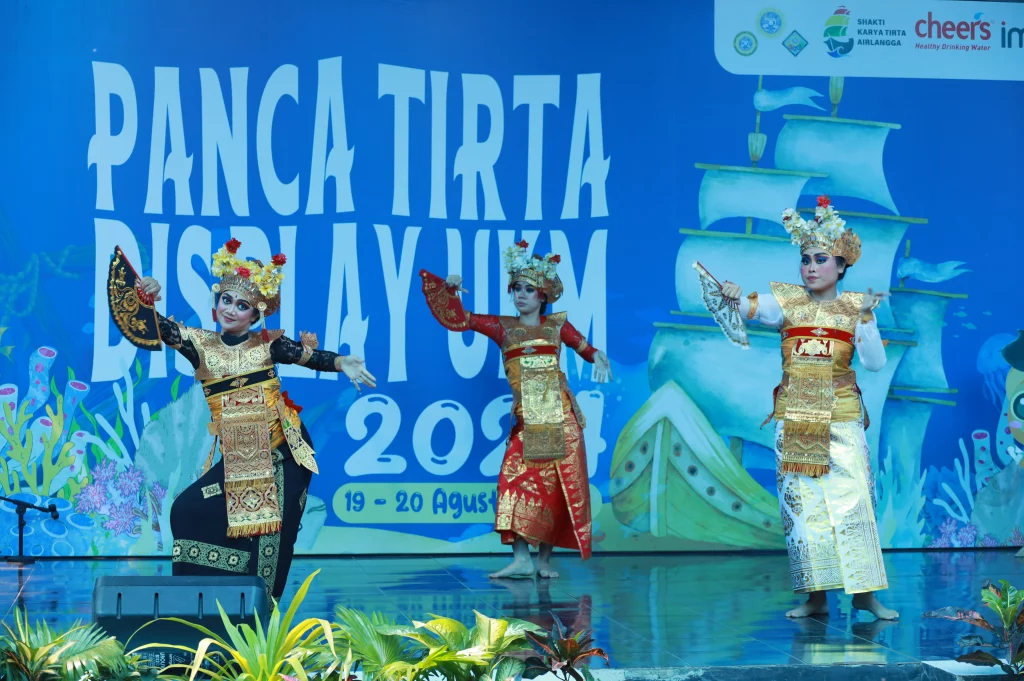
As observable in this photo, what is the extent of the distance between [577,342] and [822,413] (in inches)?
72.3

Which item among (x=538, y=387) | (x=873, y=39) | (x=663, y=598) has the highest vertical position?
(x=873, y=39)

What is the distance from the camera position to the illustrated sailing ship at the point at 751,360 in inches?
298

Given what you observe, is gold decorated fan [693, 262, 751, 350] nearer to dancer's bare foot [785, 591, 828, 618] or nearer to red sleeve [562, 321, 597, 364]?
dancer's bare foot [785, 591, 828, 618]

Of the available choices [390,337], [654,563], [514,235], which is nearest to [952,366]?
[654,563]

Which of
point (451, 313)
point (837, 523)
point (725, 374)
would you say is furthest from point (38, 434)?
point (837, 523)

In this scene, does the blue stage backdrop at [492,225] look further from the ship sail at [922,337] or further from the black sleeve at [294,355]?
the black sleeve at [294,355]

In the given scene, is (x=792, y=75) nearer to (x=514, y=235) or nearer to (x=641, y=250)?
(x=641, y=250)

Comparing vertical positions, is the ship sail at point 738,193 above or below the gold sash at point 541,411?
above

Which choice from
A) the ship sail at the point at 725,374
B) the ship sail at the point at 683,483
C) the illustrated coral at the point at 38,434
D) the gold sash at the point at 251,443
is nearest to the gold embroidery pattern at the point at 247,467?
the gold sash at the point at 251,443

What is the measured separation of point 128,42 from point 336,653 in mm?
5117

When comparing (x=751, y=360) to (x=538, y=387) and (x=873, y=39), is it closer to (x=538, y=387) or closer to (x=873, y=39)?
(x=538, y=387)

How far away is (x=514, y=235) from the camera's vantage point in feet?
24.7

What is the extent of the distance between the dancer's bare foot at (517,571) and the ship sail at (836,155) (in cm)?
282

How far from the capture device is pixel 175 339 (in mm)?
5289
